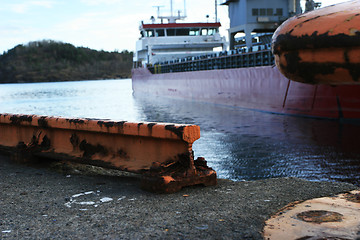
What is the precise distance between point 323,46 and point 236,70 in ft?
46.9

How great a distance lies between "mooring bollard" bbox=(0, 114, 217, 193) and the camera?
3.36m

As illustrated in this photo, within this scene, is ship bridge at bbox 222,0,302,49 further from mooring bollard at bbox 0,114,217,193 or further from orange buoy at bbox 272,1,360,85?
orange buoy at bbox 272,1,360,85

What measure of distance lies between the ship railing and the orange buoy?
11.6m

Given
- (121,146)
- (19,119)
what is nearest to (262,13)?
(19,119)

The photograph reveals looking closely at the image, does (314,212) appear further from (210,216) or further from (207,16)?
(207,16)

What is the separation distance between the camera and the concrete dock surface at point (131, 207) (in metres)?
2.44

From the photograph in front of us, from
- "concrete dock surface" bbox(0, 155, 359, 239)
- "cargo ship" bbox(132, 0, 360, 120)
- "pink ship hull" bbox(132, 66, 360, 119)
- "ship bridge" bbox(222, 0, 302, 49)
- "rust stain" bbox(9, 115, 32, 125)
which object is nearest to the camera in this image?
Result: "concrete dock surface" bbox(0, 155, 359, 239)

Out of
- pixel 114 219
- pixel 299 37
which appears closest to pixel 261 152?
pixel 114 219

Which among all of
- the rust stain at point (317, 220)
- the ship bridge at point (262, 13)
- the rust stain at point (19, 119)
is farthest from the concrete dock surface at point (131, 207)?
the ship bridge at point (262, 13)

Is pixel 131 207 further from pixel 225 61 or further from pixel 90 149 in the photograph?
pixel 225 61

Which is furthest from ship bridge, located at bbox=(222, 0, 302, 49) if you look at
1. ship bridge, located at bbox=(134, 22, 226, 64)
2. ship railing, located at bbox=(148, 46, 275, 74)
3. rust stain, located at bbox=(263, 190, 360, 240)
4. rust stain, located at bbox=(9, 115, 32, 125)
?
rust stain, located at bbox=(263, 190, 360, 240)

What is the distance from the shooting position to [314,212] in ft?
8.84

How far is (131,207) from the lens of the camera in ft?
9.69

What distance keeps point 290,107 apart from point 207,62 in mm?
8743
